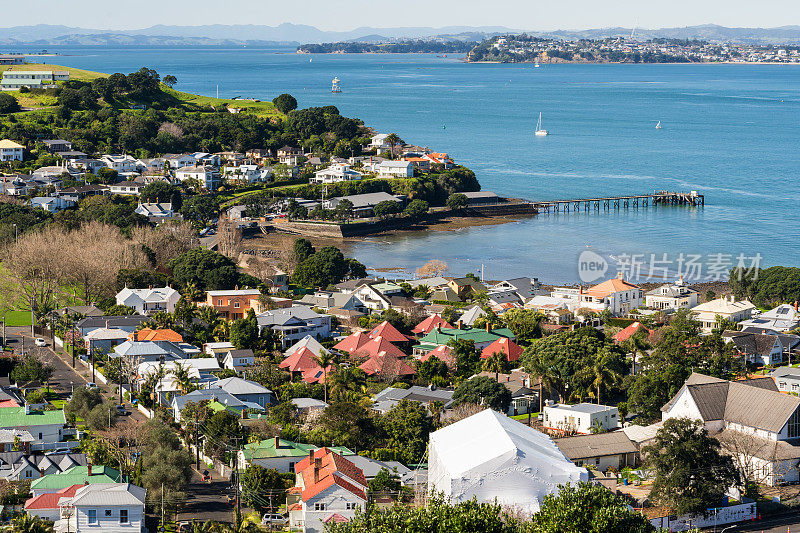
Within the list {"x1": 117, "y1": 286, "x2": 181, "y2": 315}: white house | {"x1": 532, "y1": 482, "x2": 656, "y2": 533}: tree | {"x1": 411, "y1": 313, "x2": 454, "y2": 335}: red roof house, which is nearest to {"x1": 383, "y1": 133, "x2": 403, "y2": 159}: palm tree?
{"x1": 117, "y1": 286, "x2": 181, "y2": 315}: white house

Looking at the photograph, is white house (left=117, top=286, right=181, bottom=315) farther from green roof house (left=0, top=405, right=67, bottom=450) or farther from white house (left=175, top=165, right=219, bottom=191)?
white house (left=175, top=165, right=219, bottom=191)

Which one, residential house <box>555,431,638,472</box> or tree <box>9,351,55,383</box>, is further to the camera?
tree <box>9,351,55,383</box>

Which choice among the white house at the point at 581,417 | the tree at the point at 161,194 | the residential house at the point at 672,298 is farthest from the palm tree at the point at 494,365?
the tree at the point at 161,194

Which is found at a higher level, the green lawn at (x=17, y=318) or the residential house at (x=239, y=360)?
the residential house at (x=239, y=360)

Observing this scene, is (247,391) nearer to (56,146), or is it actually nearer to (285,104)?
(56,146)

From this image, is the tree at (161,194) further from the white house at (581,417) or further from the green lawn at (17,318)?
the white house at (581,417)

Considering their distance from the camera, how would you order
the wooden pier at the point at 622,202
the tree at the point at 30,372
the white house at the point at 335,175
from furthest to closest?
1. the white house at the point at 335,175
2. the wooden pier at the point at 622,202
3. the tree at the point at 30,372
